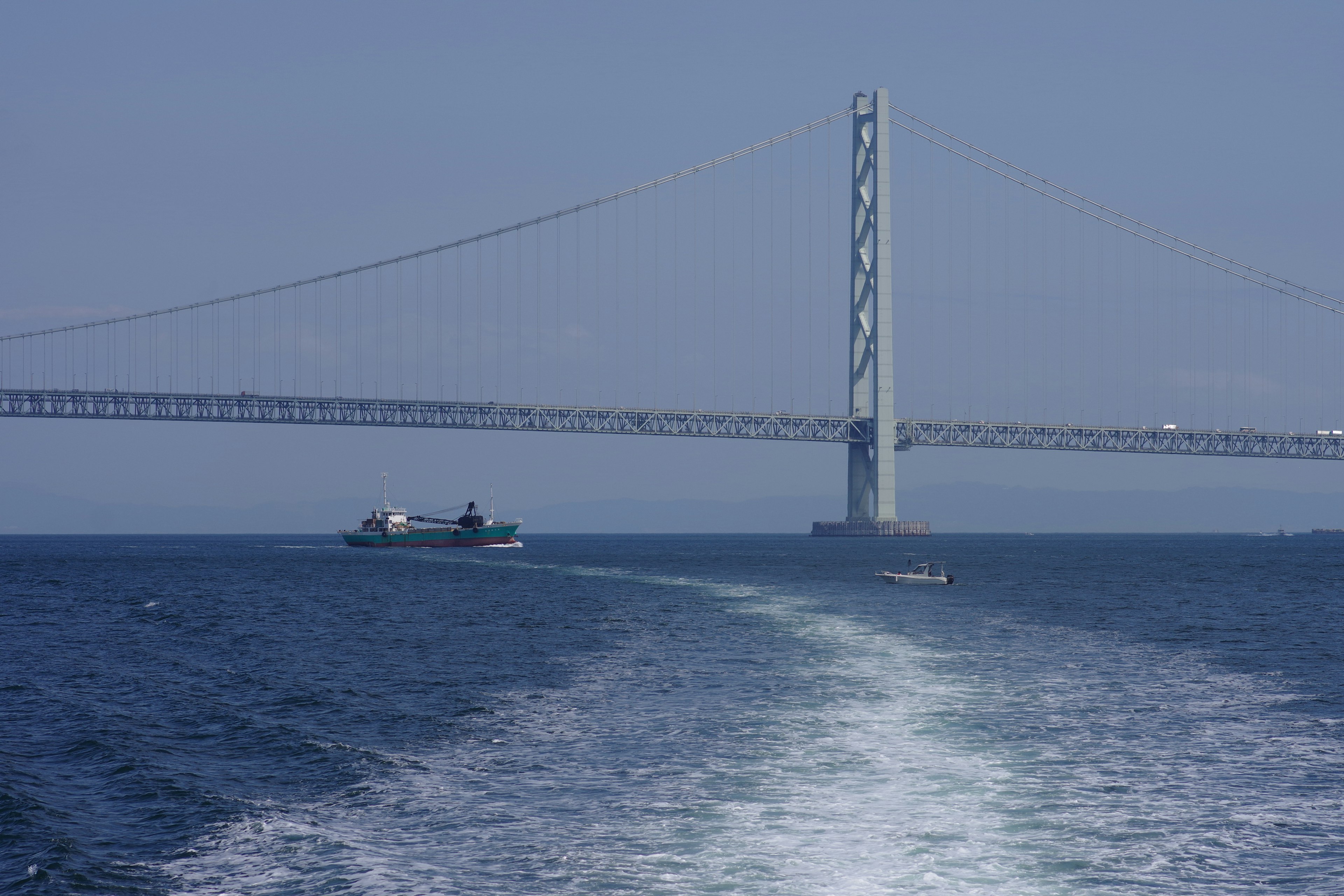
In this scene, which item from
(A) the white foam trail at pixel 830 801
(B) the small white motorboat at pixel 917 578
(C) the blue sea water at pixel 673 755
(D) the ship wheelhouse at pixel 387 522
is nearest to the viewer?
(A) the white foam trail at pixel 830 801

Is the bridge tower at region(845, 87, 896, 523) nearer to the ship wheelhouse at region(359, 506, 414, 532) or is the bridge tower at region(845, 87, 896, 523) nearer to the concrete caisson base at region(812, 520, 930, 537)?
the concrete caisson base at region(812, 520, 930, 537)

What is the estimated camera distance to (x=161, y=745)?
54.5ft

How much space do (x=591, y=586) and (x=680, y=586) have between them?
14.3 feet

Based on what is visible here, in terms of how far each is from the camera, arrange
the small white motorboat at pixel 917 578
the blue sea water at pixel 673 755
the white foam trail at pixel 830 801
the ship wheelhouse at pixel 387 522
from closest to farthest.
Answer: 1. the white foam trail at pixel 830 801
2. the blue sea water at pixel 673 755
3. the small white motorboat at pixel 917 578
4. the ship wheelhouse at pixel 387 522

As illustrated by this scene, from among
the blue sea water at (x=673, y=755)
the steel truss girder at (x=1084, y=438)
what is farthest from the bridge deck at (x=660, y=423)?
the blue sea water at (x=673, y=755)

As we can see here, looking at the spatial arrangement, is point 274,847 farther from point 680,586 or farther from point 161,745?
point 680,586

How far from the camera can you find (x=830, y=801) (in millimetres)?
13477

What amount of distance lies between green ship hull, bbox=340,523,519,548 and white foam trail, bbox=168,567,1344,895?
9917cm

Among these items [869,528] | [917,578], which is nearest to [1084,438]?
[869,528]

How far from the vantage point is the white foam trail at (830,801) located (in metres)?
10.8

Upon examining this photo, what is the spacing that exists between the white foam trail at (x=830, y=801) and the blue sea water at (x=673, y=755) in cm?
5

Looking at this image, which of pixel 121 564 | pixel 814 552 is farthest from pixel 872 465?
pixel 121 564

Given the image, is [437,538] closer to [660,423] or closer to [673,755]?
[660,423]

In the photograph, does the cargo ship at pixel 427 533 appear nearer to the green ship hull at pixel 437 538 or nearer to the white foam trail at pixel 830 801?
the green ship hull at pixel 437 538
